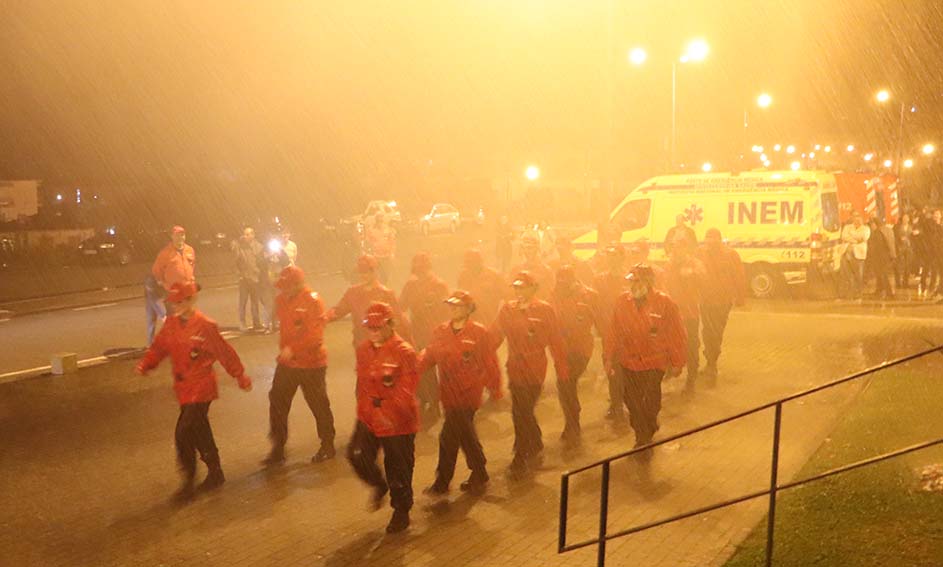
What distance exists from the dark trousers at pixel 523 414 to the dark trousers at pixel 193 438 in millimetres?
2425

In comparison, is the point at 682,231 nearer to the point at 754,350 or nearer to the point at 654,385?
the point at 754,350

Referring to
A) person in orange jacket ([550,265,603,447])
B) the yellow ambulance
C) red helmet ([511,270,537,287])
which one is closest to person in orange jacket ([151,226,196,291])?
person in orange jacket ([550,265,603,447])

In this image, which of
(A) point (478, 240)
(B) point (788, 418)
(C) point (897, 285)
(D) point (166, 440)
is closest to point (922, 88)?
(A) point (478, 240)

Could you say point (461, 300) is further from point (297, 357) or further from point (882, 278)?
point (882, 278)

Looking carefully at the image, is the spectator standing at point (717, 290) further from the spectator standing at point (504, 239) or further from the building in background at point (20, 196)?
the building in background at point (20, 196)

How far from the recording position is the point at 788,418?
9281mm

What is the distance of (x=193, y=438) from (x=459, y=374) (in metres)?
2.15

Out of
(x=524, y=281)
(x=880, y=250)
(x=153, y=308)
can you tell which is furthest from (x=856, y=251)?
(x=153, y=308)

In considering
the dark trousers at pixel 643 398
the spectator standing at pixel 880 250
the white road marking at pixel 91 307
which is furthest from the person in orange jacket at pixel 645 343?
the white road marking at pixel 91 307

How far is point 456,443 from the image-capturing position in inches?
282

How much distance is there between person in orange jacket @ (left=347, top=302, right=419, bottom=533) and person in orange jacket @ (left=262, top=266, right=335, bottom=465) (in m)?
1.51

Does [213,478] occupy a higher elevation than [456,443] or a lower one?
lower

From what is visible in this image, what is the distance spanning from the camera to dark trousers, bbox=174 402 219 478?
7215 mm

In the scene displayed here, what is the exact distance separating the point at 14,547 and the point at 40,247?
3140 cm
